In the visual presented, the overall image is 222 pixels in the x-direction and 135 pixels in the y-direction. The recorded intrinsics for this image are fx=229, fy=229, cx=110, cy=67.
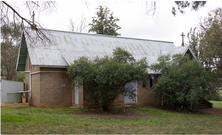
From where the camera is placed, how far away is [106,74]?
13383 millimetres

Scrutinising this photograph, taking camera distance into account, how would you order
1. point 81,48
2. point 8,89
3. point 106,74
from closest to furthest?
1. point 106,74
2. point 81,48
3. point 8,89

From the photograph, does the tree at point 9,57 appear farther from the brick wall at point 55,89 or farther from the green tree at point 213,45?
the green tree at point 213,45

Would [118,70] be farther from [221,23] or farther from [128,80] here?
[221,23]

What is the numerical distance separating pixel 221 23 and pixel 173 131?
1151cm

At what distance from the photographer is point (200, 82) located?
53.7 feet

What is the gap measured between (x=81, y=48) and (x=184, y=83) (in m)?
8.66

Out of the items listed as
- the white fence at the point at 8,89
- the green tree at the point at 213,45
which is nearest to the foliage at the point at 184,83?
the green tree at the point at 213,45

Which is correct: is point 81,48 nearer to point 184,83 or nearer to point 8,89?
point 8,89

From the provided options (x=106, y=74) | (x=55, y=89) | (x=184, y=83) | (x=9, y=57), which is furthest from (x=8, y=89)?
(x=9, y=57)

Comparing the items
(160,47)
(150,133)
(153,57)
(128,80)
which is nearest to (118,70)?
(128,80)

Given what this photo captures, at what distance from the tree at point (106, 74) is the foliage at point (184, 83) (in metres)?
3.40

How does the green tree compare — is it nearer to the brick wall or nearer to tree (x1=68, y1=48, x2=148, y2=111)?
Answer: tree (x1=68, y1=48, x2=148, y2=111)

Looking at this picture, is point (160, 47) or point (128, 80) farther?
point (160, 47)

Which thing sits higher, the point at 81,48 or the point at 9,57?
the point at 9,57
